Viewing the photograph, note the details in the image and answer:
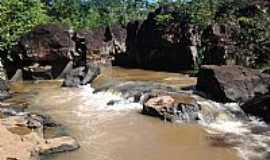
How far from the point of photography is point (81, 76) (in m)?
23.1

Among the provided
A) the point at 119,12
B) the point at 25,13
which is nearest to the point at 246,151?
the point at 25,13

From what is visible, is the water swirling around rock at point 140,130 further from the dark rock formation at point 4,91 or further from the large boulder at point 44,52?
the large boulder at point 44,52

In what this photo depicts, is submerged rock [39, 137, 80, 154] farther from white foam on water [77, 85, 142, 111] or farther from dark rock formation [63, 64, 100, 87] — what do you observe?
dark rock formation [63, 64, 100, 87]

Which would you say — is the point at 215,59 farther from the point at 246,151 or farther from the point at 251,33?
the point at 246,151

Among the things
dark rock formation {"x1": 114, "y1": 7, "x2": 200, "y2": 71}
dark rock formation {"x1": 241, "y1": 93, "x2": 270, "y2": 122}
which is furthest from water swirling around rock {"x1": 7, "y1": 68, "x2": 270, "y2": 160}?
dark rock formation {"x1": 114, "y1": 7, "x2": 200, "y2": 71}

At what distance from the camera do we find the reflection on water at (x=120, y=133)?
11445 mm

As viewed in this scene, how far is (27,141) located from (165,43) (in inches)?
652

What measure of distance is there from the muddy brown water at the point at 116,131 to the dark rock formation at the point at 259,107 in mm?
2202

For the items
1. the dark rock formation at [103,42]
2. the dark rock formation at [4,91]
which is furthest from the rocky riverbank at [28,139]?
the dark rock formation at [103,42]

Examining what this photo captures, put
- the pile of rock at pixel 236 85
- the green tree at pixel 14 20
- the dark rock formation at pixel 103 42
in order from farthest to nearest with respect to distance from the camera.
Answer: the dark rock formation at pixel 103 42 → the green tree at pixel 14 20 → the pile of rock at pixel 236 85

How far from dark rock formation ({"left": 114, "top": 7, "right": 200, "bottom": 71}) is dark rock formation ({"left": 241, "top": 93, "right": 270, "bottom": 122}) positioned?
34.4 ft

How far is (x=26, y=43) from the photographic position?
25734mm

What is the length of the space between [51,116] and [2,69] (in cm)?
1039

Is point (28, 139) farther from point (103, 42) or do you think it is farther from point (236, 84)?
point (103, 42)
